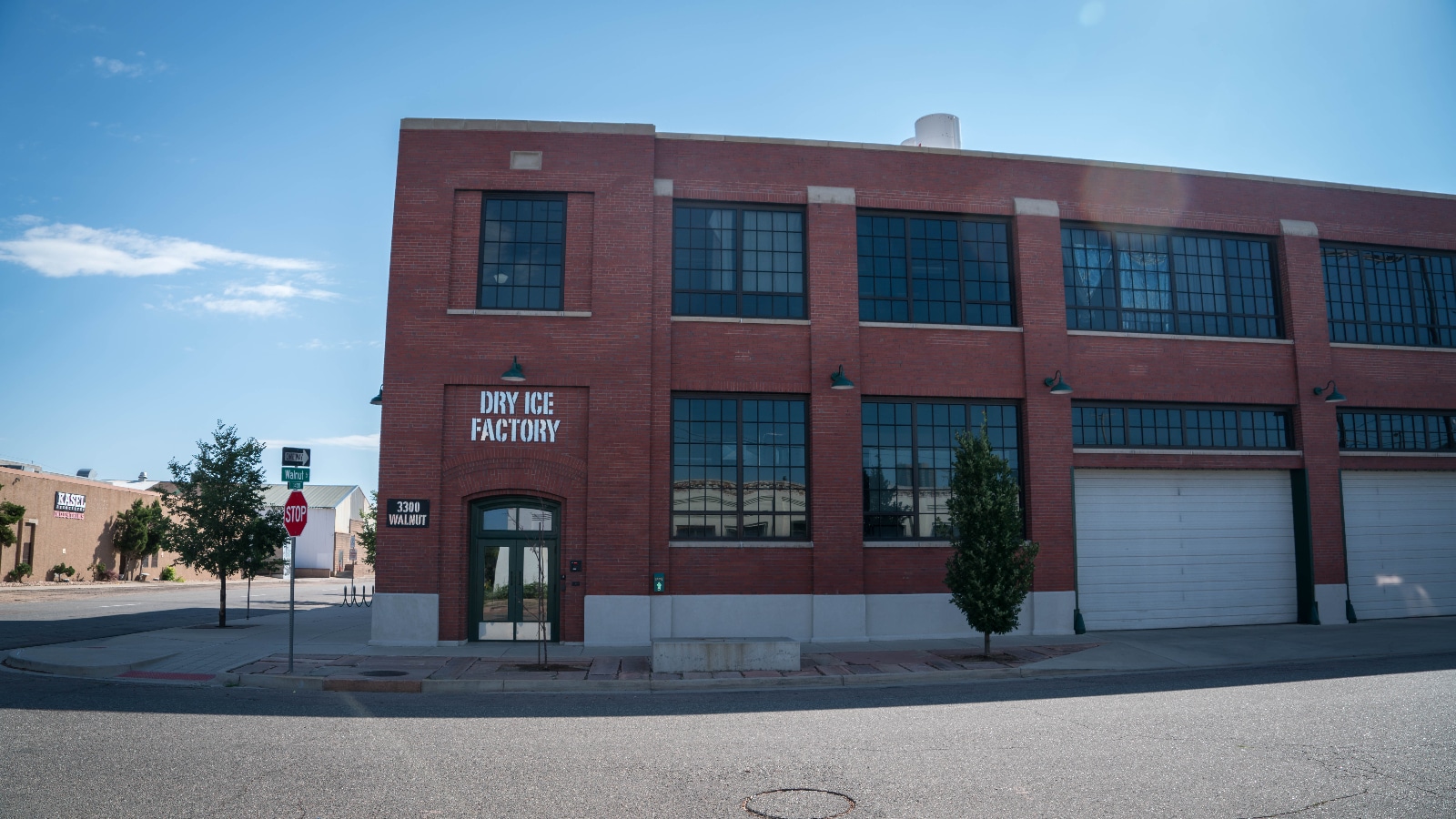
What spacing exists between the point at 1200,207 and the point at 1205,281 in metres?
1.70

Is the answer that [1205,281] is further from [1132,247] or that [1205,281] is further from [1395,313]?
[1395,313]

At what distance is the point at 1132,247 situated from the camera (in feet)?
68.8

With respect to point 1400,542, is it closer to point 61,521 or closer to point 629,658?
point 629,658

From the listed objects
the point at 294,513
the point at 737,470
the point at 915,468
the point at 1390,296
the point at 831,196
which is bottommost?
the point at 294,513

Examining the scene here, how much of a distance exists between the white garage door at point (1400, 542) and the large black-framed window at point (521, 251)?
60.9ft

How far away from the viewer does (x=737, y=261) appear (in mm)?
19375

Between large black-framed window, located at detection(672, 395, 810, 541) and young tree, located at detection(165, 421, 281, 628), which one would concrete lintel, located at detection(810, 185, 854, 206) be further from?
young tree, located at detection(165, 421, 281, 628)

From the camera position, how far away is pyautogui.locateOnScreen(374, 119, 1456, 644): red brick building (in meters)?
18.1

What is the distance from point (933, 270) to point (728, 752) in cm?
1369

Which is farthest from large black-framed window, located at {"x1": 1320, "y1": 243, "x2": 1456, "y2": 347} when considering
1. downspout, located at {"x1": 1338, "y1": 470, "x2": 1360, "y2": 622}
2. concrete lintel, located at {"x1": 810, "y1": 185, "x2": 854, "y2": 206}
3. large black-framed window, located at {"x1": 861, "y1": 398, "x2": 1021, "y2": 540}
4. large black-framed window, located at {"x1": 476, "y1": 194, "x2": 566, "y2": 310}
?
large black-framed window, located at {"x1": 476, "y1": 194, "x2": 566, "y2": 310}

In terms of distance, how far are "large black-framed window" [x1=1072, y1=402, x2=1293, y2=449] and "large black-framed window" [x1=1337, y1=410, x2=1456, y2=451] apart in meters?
1.71

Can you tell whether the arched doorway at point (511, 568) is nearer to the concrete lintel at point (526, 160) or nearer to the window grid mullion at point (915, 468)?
the concrete lintel at point (526, 160)

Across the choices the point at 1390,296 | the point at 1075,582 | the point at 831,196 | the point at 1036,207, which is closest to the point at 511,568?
the point at 831,196

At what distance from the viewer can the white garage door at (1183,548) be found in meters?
19.8
